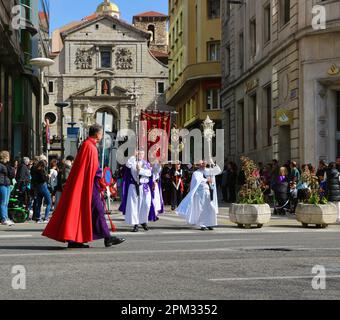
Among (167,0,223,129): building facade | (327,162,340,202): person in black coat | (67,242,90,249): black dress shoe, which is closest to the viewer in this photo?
(67,242,90,249): black dress shoe

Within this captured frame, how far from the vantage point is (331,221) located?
16609 mm

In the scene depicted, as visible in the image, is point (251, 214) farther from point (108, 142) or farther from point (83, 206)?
point (108, 142)

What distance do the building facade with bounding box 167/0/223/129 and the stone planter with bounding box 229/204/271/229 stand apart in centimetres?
3161

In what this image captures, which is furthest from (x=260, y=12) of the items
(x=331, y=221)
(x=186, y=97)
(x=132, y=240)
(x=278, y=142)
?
(x=186, y=97)

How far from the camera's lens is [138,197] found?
1573 centimetres

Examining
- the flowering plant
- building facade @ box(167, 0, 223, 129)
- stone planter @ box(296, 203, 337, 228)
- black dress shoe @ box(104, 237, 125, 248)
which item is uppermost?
building facade @ box(167, 0, 223, 129)

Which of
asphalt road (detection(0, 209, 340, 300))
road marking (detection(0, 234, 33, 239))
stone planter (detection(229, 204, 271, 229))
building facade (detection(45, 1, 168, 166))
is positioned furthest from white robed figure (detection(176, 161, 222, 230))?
building facade (detection(45, 1, 168, 166))

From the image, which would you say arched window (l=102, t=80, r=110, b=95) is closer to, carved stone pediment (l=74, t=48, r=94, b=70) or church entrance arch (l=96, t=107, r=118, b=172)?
carved stone pediment (l=74, t=48, r=94, b=70)

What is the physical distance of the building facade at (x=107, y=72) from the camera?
289 feet

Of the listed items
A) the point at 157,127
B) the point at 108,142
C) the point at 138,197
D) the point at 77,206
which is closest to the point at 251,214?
the point at 138,197

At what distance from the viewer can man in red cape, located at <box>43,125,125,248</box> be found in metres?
11.0

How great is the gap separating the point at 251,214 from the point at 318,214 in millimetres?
1537

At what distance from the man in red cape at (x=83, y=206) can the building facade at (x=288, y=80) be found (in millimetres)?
15719

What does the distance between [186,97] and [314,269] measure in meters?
49.2
